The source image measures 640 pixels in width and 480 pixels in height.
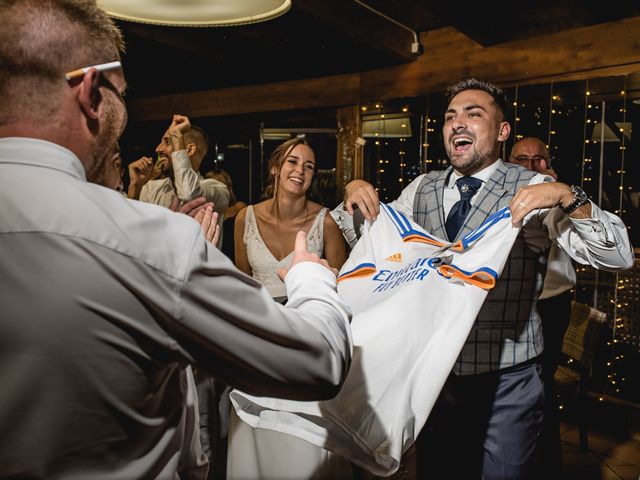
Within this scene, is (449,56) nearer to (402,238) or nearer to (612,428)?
(612,428)

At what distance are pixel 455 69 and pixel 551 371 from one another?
3436 mm

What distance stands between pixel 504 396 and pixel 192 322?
148 centimetres

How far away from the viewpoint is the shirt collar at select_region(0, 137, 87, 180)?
77 centimetres

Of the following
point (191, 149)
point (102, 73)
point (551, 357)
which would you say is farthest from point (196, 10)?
point (551, 357)

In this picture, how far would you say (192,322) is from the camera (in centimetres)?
75

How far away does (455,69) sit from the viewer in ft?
18.4

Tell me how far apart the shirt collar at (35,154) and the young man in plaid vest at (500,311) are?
1.31m

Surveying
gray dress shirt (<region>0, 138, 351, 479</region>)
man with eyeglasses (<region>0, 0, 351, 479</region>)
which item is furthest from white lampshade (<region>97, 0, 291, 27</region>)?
gray dress shirt (<region>0, 138, 351, 479</region>)

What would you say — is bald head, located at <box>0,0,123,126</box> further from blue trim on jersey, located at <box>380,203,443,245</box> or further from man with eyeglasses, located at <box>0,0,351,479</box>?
blue trim on jersey, located at <box>380,203,443,245</box>

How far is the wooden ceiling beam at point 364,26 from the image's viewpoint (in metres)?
4.60

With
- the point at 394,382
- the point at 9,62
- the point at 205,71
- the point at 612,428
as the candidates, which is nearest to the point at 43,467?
the point at 9,62

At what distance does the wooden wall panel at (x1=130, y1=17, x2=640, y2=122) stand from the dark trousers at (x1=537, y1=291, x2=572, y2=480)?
2506mm

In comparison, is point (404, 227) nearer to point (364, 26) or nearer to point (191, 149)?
point (191, 149)

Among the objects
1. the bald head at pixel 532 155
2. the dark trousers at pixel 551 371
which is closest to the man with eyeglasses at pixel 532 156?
the bald head at pixel 532 155
